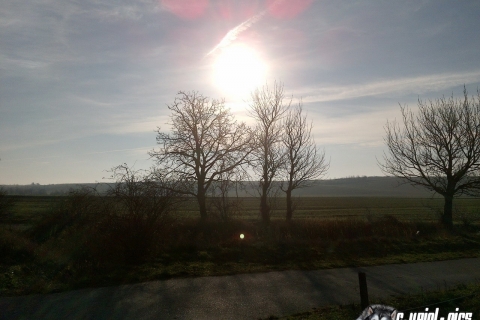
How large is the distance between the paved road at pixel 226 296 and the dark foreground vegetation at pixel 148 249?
2.76 ft

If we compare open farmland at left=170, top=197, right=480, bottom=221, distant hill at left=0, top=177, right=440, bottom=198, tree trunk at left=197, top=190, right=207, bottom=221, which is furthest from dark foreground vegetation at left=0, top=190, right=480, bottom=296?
distant hill at left=0, top=177, right=440, bottom=198

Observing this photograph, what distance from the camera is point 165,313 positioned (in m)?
8.17

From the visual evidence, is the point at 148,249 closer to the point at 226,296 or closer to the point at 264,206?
the point at 226,296

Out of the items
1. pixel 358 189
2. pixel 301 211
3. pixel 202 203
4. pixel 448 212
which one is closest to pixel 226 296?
pixel 202 203

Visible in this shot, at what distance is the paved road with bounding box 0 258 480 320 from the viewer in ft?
26.8

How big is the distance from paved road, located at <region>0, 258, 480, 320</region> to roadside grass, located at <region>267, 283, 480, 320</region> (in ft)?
1.37

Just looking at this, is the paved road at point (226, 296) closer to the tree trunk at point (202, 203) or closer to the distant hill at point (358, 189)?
the tree trunk at point (202, 203)

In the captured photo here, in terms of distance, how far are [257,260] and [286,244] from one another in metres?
2.67

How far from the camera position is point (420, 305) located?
8.80 m

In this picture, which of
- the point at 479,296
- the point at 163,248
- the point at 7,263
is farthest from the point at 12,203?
the point at 479,296

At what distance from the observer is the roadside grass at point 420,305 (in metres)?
8.01

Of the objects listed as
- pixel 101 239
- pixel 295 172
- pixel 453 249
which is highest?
pixel 295 172

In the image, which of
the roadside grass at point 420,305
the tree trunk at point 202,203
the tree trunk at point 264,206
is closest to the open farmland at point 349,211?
the tree trunk at point 264,206

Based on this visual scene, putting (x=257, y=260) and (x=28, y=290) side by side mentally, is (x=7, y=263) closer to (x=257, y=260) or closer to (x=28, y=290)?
(x=28, y=290)
